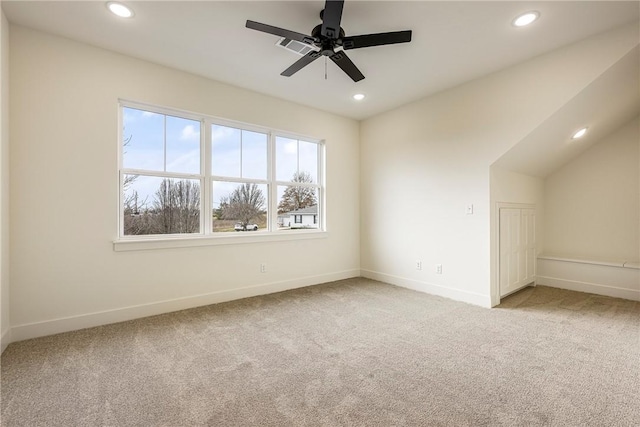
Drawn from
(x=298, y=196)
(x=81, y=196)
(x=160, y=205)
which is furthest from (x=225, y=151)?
(x=81, y=196)

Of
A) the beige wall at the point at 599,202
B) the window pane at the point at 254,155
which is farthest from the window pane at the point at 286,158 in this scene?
the beige wall at the point at 599,202

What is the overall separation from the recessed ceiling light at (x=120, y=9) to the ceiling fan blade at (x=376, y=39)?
5.80ft

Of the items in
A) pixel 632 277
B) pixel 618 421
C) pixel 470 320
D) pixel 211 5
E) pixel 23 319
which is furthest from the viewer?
pixel 632 277

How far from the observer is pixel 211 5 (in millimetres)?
2367

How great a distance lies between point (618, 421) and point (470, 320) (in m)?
1.48

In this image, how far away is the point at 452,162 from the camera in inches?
153

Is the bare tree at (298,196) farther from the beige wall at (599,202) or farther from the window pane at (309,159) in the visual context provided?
the beige wall at (599,202)

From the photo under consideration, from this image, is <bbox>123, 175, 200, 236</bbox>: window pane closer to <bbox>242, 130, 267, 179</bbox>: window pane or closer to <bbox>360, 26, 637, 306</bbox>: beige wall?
<bbox>242, 130, 267, 179</bbox>: window pane

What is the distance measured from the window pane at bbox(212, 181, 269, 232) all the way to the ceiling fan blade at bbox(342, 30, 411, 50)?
231cm

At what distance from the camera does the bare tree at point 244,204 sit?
3935 millimetres

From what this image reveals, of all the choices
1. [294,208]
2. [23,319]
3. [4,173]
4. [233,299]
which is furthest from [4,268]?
[294,208]

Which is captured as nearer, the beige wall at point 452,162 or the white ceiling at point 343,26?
the white ceiling at point 343,26

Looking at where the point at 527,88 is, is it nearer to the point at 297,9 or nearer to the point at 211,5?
the point at 297,9

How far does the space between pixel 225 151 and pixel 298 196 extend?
1290mm
